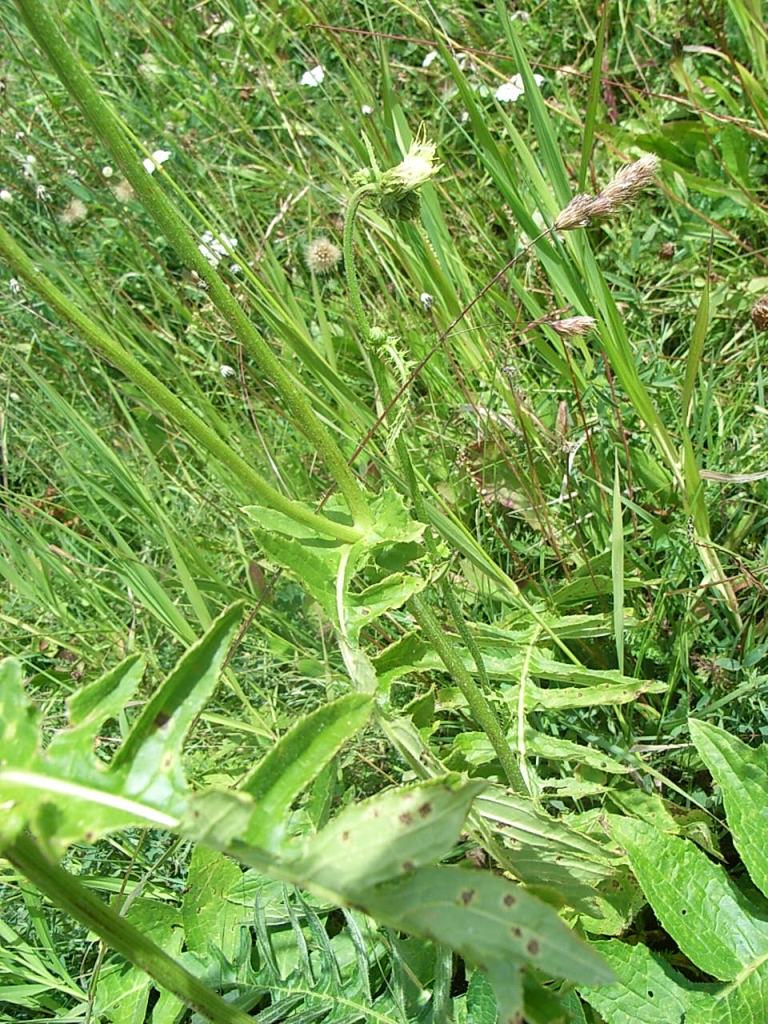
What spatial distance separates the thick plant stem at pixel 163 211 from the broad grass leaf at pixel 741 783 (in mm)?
586

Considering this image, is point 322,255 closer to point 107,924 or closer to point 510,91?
point 510,91

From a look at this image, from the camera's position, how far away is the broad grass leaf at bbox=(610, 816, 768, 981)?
4.21 ft

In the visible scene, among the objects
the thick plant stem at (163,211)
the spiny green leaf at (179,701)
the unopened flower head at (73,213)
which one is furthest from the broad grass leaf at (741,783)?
the unopened flower head at (73,213)

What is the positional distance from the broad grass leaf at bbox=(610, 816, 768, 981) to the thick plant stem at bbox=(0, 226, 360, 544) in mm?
618

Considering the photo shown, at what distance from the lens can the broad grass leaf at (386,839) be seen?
2.21ft

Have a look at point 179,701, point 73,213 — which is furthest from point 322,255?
point 179,701

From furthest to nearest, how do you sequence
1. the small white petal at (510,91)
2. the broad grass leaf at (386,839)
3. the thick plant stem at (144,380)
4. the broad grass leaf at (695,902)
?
the small white petal at (510,91) < the broad grass leaf at (695,902) < the thick plant stem at (144,380) < the broad grass leaf at (386,839)

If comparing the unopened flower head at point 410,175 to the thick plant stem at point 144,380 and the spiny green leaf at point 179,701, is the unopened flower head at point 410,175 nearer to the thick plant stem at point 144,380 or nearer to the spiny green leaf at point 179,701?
the thick plant stem at point 144,380

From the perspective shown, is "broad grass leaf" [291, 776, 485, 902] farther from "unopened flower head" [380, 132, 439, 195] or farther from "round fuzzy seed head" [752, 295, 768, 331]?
"round fuzzy seed head" [752, 295, 768, 331]

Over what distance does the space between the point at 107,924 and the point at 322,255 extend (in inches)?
71.1

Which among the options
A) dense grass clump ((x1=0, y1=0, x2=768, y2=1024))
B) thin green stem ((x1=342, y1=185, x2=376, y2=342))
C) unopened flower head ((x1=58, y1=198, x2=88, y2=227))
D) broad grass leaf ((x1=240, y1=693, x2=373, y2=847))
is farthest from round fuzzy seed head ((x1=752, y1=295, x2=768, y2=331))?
unopened flower head ((x1=58, y1=198, x2=88, y2=227))

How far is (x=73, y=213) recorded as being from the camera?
281 centimetres

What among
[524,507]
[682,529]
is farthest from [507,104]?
[682,529]

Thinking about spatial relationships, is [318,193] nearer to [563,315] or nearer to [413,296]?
[413,296]
